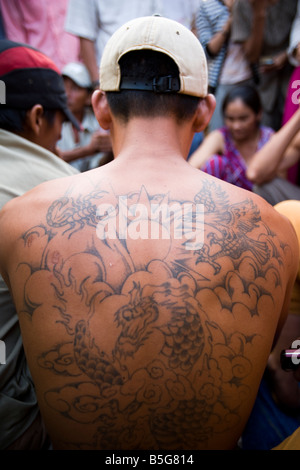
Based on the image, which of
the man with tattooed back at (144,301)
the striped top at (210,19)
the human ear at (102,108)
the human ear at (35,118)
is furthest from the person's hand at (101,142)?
the man with tattooed back at (144,301)

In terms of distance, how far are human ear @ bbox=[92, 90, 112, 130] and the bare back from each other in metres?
0.45

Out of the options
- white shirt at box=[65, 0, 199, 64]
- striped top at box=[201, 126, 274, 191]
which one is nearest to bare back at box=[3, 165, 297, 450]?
striped top at box=[201, 126, 274, 191]

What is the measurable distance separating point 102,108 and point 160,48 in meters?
0.34

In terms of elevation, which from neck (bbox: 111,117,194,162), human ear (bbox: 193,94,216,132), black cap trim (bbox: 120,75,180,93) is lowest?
neck (bbox: 111,117,194,162)

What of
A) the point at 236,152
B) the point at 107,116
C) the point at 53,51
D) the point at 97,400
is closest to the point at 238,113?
the point at 236,152

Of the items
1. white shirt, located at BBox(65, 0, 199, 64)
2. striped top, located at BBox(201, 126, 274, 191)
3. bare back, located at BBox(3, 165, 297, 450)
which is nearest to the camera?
bare back, located at BBox(3, 165, 297, 450)

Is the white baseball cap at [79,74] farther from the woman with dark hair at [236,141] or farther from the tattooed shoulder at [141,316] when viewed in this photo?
the tattooed shoulder at [141,316]

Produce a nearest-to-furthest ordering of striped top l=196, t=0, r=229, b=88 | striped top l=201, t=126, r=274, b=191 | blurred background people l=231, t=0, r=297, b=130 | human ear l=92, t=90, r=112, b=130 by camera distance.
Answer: human ear l=92, t=90, r=112, b=130
striped top l=201, t=126, r=274, b=191
striped top l=196, t=0, r=229, b=88
blurred background people l=231, t=0, r=297, b=130

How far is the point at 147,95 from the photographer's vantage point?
1.55 metres

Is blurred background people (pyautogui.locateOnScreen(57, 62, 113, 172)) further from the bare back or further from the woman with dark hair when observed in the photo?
the bare back

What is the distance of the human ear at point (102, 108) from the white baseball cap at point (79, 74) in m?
2.94

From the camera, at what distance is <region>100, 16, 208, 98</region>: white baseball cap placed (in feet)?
5.16

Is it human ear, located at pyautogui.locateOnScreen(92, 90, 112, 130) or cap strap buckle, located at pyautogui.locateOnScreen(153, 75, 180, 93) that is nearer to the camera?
cap strap buckle, located at pyautogui.locateOnScreen(153, 75, 180, 93)
